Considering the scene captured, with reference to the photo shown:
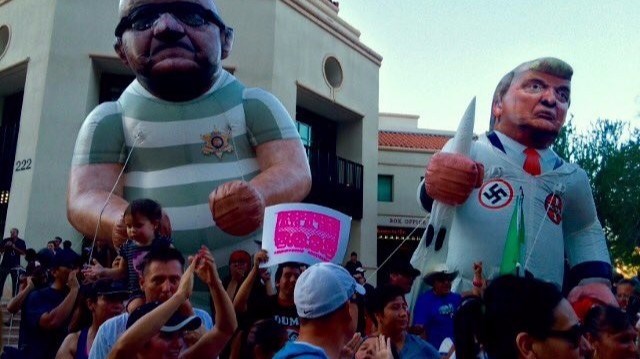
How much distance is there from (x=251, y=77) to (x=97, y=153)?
29.5ft

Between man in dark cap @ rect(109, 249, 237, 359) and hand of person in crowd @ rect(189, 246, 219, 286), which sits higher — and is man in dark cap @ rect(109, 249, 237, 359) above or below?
below

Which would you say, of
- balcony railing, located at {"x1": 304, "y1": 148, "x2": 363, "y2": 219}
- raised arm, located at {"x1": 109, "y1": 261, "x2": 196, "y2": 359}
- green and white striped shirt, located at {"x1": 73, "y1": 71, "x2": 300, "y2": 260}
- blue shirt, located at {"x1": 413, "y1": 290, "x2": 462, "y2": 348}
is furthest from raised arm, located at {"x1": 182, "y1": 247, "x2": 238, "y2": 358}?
balcony railing, located at {"x1": 304, "y1": 148, "x2": 363, "y2": 219}

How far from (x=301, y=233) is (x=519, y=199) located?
70.4 inches

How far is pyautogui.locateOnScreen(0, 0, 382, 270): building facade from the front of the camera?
12.7 metres

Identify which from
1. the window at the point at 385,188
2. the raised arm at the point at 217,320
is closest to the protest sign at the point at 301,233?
the raised arm at the point at 217,320

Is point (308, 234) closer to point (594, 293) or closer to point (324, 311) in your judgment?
point (324, 311)

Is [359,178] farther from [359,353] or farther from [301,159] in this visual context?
[359,353]

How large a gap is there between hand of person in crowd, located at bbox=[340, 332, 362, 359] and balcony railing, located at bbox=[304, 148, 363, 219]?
12.6 m

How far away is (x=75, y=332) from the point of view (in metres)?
4.03

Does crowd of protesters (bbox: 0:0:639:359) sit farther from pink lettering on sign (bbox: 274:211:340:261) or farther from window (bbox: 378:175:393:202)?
window (bbox: 378:175:393:202)

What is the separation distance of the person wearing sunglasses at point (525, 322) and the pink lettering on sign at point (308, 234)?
188cm

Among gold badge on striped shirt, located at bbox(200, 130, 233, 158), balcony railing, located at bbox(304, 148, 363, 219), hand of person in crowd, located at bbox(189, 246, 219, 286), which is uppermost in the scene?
balcony railing, located at bbox(304, 148, 363, 219)

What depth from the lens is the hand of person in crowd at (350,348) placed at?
110 inches

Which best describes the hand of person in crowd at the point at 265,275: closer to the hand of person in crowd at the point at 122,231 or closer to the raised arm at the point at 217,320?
the hand of person in crowd at the point at 122,231
